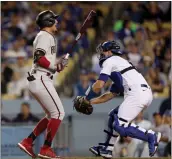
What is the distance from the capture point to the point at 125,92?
33.8 ft

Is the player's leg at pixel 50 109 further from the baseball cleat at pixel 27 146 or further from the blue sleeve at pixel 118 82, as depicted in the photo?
the blue sleeve at pixel 118 82

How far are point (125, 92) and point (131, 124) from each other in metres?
0.47

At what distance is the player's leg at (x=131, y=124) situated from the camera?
33.0 ft

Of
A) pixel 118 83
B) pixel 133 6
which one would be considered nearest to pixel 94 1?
pixel 133 6

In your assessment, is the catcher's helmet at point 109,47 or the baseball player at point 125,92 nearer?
the baseball player at point 125,92

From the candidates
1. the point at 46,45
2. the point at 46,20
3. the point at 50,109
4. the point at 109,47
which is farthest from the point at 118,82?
the point at 46,20

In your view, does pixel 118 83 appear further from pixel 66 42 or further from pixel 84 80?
pixel 66 42

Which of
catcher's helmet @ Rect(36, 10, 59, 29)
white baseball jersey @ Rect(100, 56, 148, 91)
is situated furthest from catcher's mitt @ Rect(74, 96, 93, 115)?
catcher's helmet @ Rect(36, 10, 59, 29)

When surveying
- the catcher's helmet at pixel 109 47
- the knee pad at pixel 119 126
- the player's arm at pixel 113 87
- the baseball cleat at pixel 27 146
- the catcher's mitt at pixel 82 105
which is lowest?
the baseball cleat at pixel 27 146

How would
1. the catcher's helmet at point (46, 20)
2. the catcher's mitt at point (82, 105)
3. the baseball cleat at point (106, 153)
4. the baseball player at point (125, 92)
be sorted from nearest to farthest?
1. the baseball player at point (125, 92)
2. the catcher's helmet at point (46, 20)
3. the baseball cleat at point (106, 153)
4. the catcher's mitt at point (82, 105)

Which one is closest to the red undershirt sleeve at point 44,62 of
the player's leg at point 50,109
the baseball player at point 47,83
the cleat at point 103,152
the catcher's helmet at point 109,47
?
the baseball player at point 47,83

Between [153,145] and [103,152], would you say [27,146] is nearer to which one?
[103,152]

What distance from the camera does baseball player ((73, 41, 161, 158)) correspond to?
396 inches

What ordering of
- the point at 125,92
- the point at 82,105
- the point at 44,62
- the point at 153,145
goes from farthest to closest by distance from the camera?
1. the point at 82,105
2. the point at 125,92
3. the point at 153,145
4. the point at 44,62
